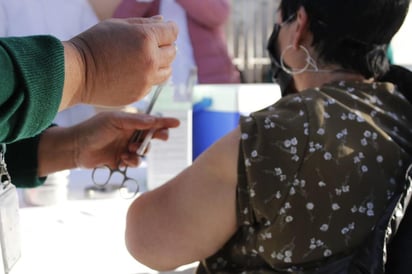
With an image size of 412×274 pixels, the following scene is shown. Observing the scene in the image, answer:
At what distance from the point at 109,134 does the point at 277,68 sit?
1.48 feet

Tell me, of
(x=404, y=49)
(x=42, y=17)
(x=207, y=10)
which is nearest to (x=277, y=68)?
(x=42, y=17)

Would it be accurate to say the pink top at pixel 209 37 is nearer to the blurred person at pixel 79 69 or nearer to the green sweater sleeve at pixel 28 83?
the blurred person at pixel 79 69

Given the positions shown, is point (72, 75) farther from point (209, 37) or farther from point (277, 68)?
point (209, 37)

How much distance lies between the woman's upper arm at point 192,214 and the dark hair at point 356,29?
345mm

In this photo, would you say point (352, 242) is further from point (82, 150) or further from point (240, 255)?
point (82, 150)

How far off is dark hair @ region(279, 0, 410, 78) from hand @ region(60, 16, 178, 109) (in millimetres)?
530

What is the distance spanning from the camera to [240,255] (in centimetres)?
92

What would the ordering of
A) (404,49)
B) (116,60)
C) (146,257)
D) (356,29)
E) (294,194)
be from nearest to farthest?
(116,60) < (294,194) < (146,257) < (356,29) < (404,49)

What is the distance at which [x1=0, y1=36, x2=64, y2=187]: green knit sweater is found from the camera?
45 cm

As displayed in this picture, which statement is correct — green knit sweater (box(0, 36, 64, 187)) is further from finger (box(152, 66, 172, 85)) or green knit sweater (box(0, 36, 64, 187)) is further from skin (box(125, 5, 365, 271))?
skin (box(125, 5, 365, 271))

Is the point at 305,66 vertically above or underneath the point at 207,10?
above

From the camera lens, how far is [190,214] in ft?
2.93

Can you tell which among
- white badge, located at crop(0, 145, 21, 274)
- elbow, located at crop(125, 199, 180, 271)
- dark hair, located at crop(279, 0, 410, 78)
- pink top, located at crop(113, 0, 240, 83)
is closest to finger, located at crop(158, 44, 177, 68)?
white badge, located at crop(0, 145, 21, 274)

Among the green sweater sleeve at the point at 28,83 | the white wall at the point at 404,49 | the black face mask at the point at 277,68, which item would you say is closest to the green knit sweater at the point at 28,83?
the green sweater sleeve at the point at 28,83
